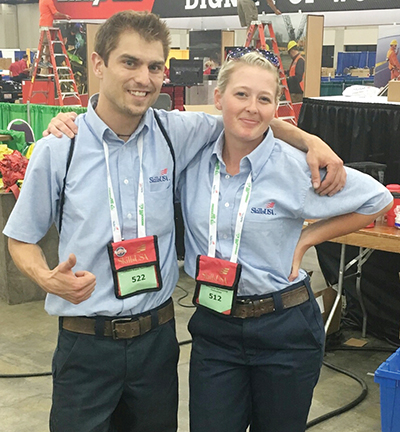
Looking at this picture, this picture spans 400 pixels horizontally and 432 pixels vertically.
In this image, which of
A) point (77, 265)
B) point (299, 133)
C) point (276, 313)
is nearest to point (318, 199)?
point (299, 133)

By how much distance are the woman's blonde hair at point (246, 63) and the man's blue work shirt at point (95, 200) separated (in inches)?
9.4

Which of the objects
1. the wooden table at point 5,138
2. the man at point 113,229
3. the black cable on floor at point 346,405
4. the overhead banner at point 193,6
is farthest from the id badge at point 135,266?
the overhead banner at point 193,6

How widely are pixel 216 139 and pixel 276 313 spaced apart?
558mm

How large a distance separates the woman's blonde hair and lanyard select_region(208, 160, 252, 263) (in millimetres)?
236

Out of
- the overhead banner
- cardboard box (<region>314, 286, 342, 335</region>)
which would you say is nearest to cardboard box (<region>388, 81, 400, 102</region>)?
cardboard box (<region>314, 286, 342, 335</region>)

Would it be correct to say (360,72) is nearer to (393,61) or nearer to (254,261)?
(393,61)

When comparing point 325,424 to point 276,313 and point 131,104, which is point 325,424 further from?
point 131,104

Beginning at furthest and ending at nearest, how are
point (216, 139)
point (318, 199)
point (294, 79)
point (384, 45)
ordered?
1. point (294, 79)
2. point (384, 45)
3. point (216, 139)
4. point (318, 199)

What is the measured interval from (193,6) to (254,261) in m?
8.68

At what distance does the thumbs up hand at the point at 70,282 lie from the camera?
152 centimetres

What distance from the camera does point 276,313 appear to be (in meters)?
1.73

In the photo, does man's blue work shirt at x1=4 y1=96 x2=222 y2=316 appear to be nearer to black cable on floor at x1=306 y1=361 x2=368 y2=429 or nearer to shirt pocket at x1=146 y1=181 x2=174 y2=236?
shirt pocket at x1=146 y1=181 x2=174 y2=236

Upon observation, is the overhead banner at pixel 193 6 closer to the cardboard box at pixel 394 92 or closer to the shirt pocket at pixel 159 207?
the cardboard box at pixel 394 92

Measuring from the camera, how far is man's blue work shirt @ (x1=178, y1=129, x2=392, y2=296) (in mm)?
1703
